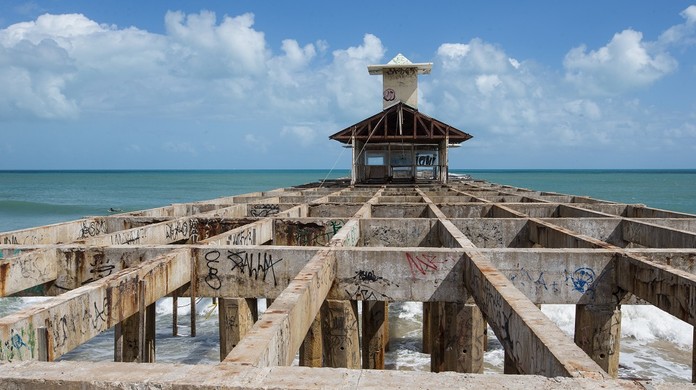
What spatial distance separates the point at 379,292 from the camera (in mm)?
7000

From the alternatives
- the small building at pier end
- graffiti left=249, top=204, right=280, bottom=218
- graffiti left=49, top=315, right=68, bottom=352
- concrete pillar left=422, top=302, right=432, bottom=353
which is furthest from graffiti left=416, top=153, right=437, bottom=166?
graffiti left=49, top=315, right=68, bottom=352

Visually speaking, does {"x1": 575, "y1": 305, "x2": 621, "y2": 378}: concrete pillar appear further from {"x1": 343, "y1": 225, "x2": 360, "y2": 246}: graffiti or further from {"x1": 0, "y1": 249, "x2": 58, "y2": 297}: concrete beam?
{"x1": 0, "y1": 249, "x2": 58, "y2": 297}: concrete beam

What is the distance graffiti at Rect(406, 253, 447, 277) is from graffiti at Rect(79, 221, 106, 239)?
8160mm

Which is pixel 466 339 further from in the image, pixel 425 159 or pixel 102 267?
pixel 425 159

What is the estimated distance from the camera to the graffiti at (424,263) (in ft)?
22.6

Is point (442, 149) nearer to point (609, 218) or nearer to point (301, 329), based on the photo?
point (609, 218)

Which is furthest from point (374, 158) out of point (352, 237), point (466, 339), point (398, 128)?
point (466, 339)

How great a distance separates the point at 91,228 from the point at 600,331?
1037 centimetres

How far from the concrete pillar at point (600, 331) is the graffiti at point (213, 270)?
5.10 metres

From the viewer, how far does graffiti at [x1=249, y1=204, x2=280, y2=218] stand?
15185 millimetres

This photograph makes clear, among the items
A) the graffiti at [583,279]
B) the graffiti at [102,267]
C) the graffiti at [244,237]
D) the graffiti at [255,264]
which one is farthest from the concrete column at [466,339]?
the graffiti at [102,267]

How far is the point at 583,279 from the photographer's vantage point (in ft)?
22.6

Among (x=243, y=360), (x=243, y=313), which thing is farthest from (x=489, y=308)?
(x=243, y=313)

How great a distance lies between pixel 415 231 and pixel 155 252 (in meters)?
5.19
